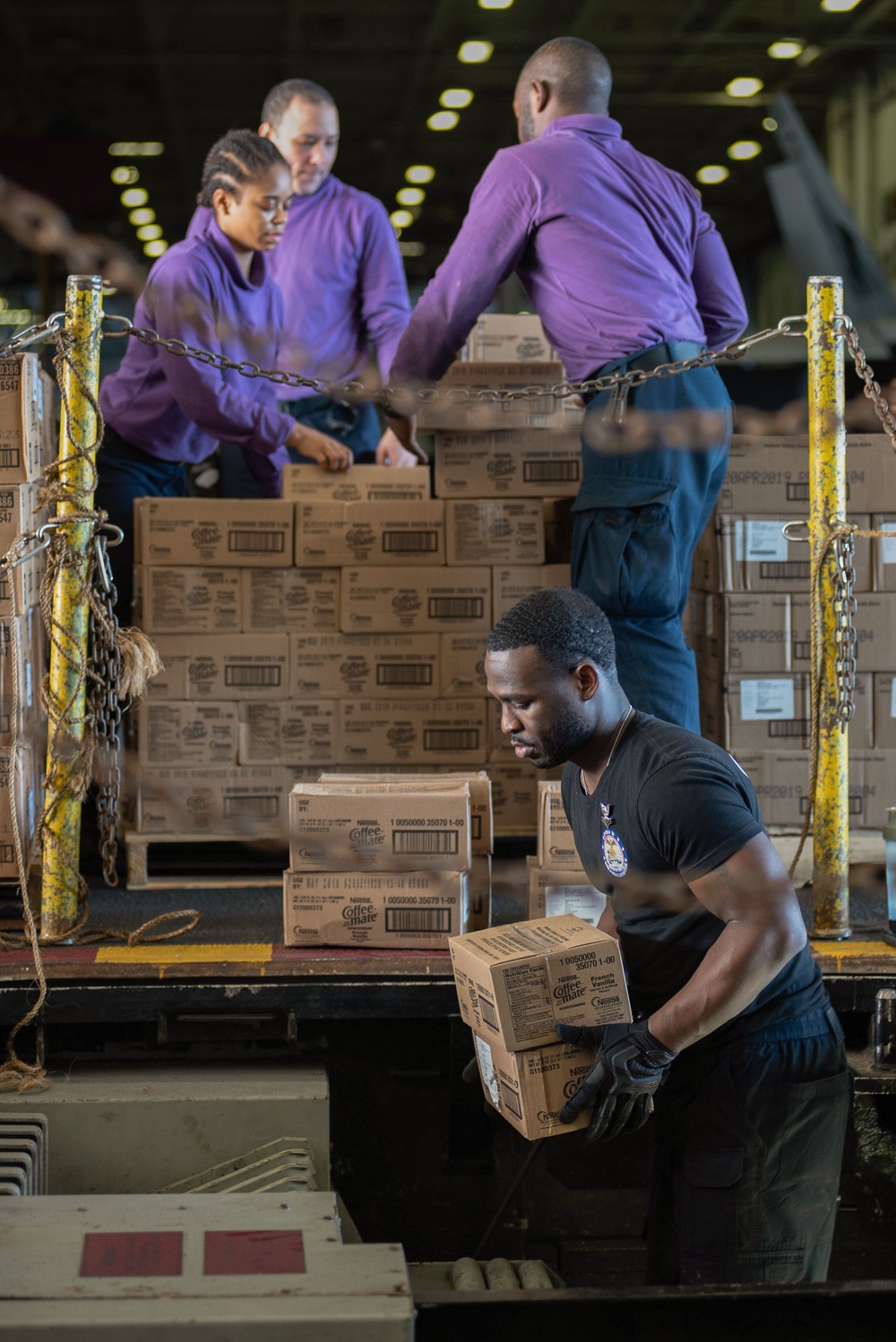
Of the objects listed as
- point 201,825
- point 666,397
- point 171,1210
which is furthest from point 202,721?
point 171,1210

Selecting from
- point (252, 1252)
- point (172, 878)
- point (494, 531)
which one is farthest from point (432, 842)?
point (494, 531)

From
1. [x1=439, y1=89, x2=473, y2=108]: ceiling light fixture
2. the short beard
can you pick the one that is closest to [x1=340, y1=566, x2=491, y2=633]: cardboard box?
the short beard

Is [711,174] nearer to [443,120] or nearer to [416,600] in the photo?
[443,120]

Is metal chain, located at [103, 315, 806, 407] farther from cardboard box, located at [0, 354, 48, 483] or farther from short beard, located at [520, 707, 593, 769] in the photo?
short beard, located at [520, 707, 593, 769]

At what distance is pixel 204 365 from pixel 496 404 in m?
1.02

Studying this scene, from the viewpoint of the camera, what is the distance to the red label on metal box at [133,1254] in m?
2.43

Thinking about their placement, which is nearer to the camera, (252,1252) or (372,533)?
(252,1252)

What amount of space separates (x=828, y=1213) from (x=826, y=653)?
152 cm

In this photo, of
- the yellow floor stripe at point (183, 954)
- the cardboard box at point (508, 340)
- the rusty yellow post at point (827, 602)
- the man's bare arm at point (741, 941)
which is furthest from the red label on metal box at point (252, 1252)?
the cardboard box at point (508, 340)

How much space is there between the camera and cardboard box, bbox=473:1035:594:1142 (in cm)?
269

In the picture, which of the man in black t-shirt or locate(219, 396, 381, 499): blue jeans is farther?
locate(219, 396, 381, 499): blue jeans

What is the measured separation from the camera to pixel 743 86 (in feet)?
41.3

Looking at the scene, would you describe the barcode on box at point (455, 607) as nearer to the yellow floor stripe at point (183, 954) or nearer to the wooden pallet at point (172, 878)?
the wooden pallet at point (172, 878)

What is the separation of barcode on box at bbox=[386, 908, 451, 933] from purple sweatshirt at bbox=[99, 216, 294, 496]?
2055mm
